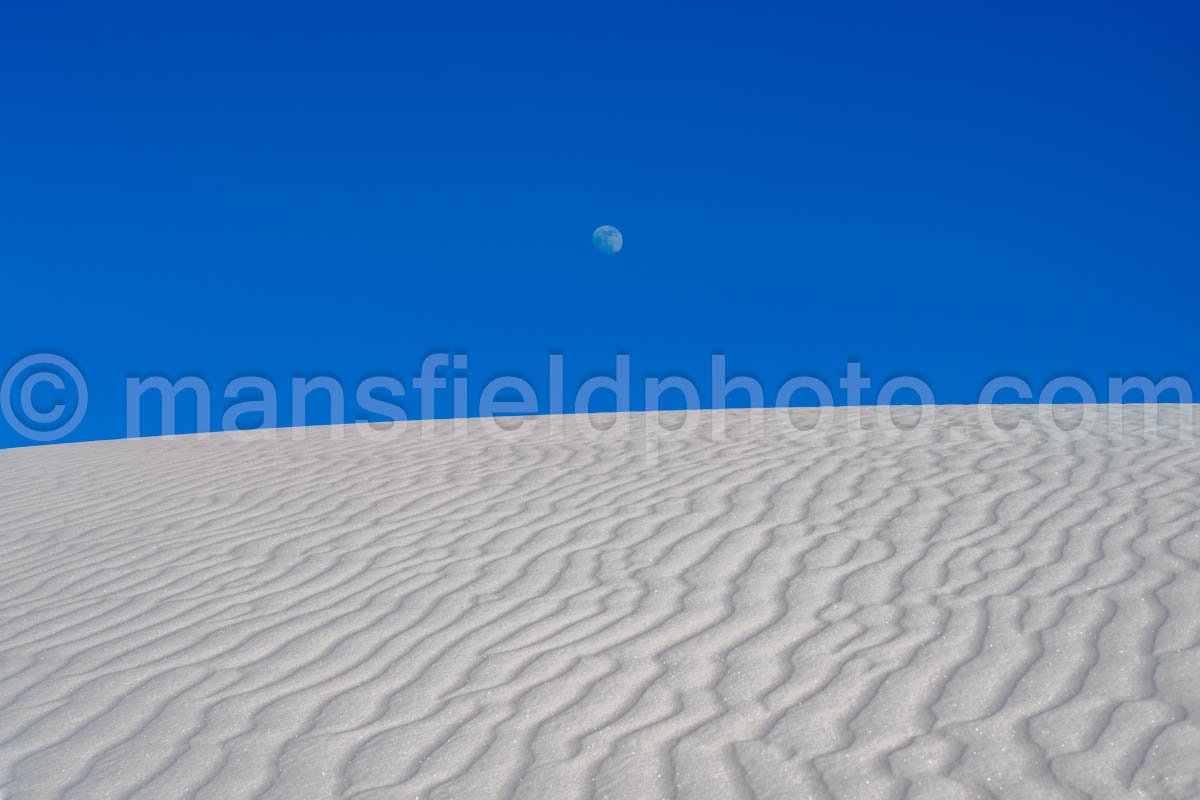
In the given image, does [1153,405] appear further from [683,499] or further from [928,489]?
[683,499]

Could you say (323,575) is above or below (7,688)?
above

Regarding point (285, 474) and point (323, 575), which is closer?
point (323, 575)

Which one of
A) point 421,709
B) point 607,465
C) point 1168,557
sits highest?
point 607,465

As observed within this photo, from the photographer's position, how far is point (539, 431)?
9719 millimetres

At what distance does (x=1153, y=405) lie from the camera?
1031 centimetres

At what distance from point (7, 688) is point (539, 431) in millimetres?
5934

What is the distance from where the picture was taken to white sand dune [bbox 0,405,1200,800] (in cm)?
303

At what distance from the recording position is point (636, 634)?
4.00 metres

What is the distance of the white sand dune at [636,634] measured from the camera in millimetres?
3029

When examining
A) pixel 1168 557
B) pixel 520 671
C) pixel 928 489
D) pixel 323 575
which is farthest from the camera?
pixel 928 489

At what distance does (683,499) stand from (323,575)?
6.94ft

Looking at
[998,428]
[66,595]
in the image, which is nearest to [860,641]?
[66,595]

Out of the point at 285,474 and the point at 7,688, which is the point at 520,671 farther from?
the point at 285,474

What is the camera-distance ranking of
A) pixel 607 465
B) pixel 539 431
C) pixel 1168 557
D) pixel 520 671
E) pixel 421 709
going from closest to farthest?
pixel 421 709, pixel 520 671, pixel 1168 557, pixel 607 465, pixel 539 431
